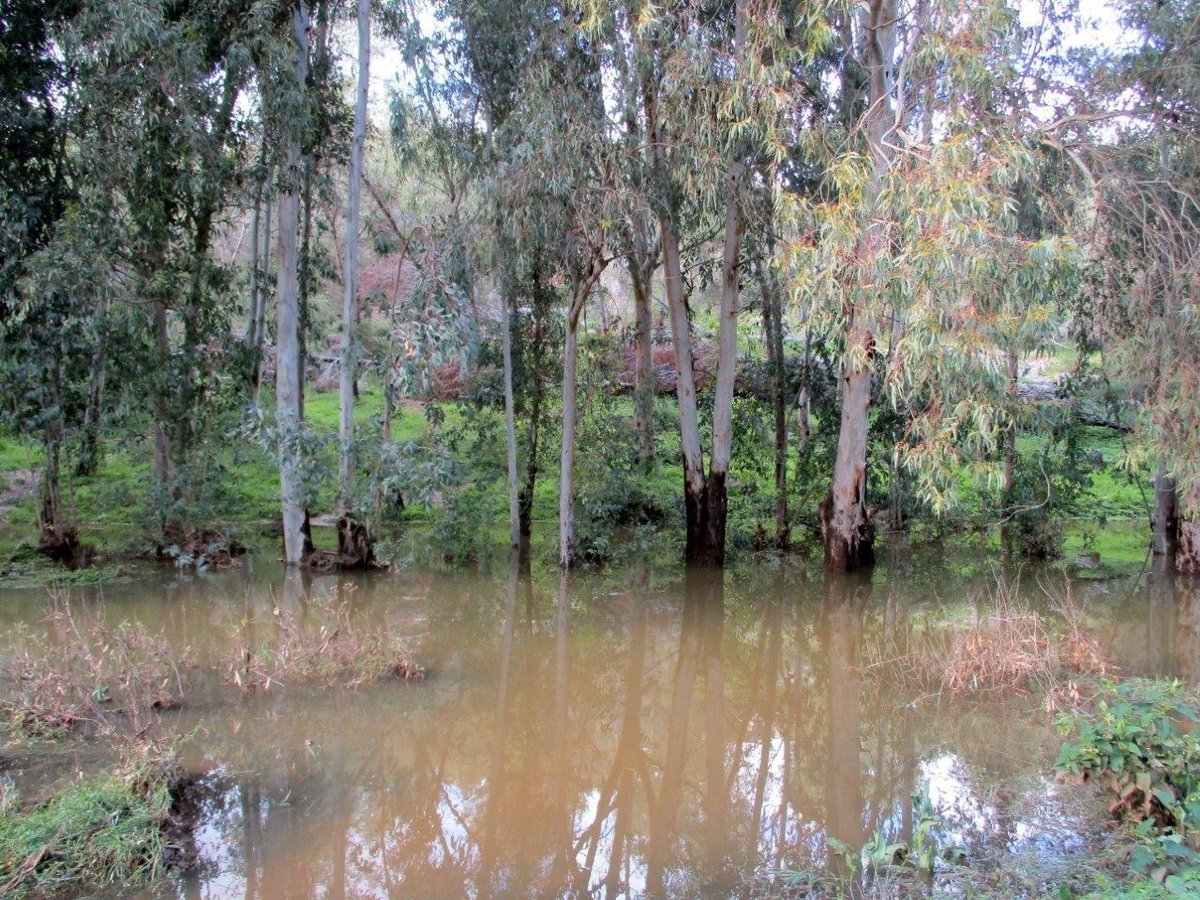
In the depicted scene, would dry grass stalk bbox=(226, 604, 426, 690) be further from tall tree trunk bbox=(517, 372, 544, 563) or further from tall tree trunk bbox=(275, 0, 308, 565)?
tall tree trunk bbox=(517, 372, 544, 563)

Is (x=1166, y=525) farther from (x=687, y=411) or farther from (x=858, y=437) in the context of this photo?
(x=687, y=411)

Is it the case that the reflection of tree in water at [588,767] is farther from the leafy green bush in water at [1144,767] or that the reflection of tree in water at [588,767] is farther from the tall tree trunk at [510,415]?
the tall tree trunk at [510,415]

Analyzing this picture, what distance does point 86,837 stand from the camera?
13.7 ft

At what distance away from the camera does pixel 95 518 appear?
12.5 meters

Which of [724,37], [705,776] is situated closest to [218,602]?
[705,776]

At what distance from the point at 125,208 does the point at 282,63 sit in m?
2.57

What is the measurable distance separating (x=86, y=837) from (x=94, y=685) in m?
2.20

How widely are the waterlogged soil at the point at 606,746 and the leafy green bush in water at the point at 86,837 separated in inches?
8.9

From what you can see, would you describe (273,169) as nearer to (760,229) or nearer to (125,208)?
(125,208)

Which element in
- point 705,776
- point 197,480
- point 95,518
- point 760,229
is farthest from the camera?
point 95,518

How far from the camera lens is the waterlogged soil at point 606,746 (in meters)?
4.48

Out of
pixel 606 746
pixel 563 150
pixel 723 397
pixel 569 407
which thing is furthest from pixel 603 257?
pixel 606 746

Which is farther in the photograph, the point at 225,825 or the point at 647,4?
the point at 647,4

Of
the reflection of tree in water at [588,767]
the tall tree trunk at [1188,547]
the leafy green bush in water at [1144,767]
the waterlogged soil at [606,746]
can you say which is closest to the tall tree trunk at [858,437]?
the waterlogged soil at [606,746]
